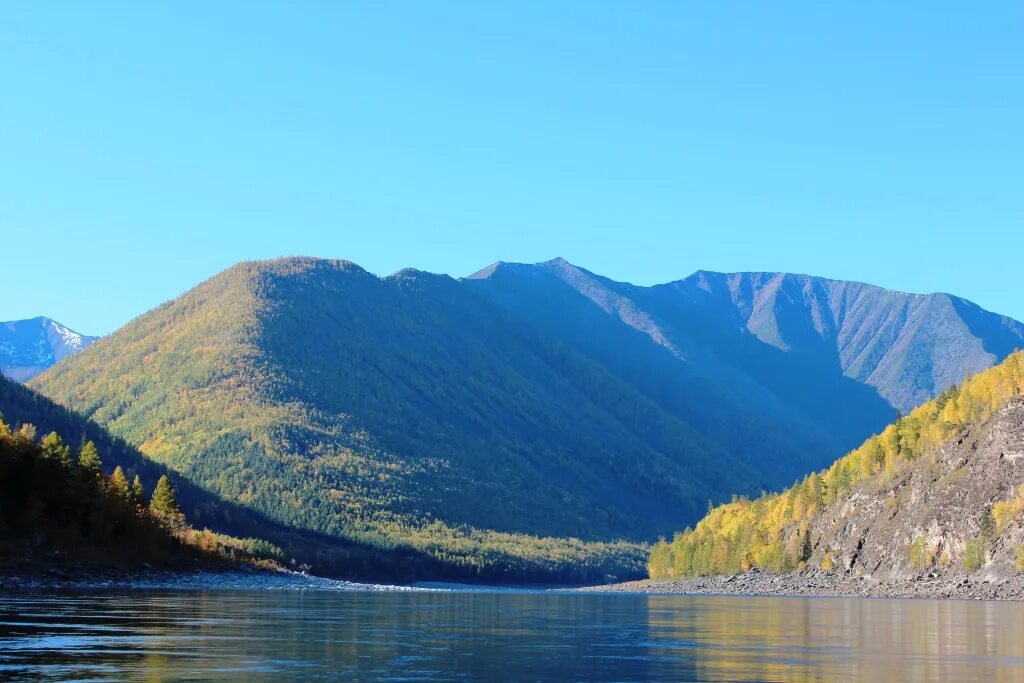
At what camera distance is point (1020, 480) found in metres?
189

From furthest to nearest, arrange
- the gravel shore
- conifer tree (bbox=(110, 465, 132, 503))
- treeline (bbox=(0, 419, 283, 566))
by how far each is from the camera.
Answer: conifer tree (bbox=(110, 465, 132, 503)) → treeline (bbox=(0, 419, 283, 566)) → the gravel shore

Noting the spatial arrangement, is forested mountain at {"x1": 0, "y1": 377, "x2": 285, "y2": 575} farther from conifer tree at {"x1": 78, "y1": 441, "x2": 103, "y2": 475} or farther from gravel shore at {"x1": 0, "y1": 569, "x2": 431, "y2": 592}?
gravel shore at {"x1": 0, "y1": 569, "x2": 431, "y2": 592}

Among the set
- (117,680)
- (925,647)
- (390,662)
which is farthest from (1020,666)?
(117,680)

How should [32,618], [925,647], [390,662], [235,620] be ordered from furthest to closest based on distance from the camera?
[235,620]
[32,618]
[925,647]
[390,662]

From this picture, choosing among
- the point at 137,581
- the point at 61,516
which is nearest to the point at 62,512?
the point at 61,516

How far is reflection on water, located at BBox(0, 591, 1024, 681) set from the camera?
62.3 metres

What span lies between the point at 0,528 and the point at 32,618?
65.7 metres

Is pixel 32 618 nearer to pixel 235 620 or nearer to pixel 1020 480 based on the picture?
pixel 235 620

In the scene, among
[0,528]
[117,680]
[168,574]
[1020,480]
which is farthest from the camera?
[1020,480]

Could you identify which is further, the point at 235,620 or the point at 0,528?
the point at 0,528

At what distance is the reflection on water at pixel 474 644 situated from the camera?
6234 centimetres

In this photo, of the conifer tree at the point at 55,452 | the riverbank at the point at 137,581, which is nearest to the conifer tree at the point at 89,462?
the conifer tree at the point at 55,452

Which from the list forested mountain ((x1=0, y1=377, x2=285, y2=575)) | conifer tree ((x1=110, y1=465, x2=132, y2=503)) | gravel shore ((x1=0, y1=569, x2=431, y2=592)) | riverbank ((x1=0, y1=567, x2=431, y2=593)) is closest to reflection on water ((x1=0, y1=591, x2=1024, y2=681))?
riverbank ((x1=0, y1=567, x2=431, y2=593))

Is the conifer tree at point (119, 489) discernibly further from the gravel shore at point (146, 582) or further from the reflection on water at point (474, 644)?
the reflection on water at point (474, 644)
